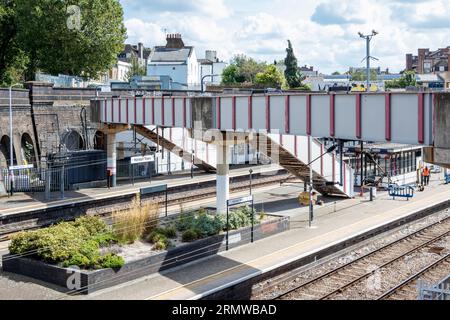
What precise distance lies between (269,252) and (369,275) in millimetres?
3526

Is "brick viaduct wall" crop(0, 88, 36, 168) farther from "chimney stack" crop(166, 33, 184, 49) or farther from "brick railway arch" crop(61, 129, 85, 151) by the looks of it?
"chimney stack" crop(166, 33, 184, 49)

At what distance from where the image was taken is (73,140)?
4138 cm

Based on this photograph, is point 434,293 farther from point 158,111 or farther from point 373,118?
point 158,111

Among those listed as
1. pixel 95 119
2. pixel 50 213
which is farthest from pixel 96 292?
pixel 95 119

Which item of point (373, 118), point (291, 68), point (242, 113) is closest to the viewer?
point (373, 118)

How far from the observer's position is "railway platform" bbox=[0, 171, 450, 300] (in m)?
17.8

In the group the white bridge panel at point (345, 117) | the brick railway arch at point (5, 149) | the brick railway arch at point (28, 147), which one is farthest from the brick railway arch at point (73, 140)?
the white bridge panel at point (345, 117)

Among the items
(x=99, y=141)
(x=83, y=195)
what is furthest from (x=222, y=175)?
(x=99, y=141)

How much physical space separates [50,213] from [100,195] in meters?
4.25

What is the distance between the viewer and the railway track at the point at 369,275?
19109 mm

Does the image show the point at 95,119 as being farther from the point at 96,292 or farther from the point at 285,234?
the point at 96,292

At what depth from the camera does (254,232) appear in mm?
24094

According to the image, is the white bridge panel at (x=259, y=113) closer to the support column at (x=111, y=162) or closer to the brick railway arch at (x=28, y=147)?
the support column at (x=111, y=162)

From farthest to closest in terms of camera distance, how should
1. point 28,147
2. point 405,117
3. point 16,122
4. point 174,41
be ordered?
point 174,41, point 28,147, point 16,122, point 405,117
